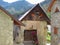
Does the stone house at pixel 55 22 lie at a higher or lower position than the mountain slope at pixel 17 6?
lower

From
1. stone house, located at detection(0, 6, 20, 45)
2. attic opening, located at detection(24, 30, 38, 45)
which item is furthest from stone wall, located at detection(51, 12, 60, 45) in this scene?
stone house, located at detection(0, 6, 20, 45)

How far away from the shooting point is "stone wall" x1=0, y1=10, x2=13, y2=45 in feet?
57.4

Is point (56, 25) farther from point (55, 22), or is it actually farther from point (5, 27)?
point (5, 27)

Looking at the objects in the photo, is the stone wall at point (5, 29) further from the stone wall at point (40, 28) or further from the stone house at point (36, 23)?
the stone wall at point (40, 28)

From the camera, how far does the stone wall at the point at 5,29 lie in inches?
688

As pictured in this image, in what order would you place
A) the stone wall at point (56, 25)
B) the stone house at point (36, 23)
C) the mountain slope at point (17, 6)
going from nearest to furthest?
the stone wall at point (56, 25) < the stone house at point (36, 23) < the mountain slope at point (17, 6)

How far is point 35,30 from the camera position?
2595 centimetres

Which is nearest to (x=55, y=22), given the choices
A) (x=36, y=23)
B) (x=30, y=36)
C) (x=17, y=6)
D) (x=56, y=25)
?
(x=56, y=25)

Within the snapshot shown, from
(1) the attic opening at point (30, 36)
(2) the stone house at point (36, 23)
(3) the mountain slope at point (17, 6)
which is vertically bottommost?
(1) the attic opening at point (30, 36)

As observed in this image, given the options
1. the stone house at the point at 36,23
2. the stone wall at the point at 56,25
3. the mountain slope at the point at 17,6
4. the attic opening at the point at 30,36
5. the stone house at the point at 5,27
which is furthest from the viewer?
the mountain slope at the point at 17,6

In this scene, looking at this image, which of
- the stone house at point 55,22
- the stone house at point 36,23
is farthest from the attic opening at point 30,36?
the stone house at point 55,22

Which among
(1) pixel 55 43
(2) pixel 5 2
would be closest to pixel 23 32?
(1) pixel 55 43

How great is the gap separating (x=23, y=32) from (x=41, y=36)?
7.55 ft

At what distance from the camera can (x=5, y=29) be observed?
17625 mm
